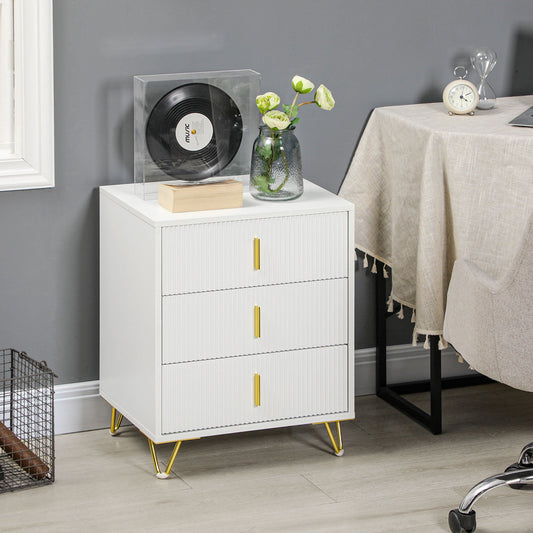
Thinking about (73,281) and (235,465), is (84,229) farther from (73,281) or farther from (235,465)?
(235,465)

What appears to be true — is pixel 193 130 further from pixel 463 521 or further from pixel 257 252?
pixel 463 521

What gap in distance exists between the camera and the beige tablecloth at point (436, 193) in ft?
8.34

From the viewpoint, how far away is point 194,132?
2.56 metres

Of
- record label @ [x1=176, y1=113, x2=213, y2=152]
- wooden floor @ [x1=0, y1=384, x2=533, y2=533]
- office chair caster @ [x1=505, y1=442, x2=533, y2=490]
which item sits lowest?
wooden floor @ [x1=0, y1=384, x2=533, y2=533]

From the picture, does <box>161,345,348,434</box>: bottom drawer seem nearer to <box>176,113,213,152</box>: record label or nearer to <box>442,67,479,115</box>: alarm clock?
<box>176,113,213,152</box>: record label

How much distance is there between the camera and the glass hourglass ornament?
2.89 m

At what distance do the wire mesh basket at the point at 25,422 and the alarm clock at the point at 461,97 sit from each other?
1233mm

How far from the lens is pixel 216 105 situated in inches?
101

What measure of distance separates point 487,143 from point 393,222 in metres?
0.37

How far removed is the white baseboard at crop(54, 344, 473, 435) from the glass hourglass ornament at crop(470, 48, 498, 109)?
753 millimetres

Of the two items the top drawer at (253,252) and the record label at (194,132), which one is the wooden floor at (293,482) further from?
the record label at (194,132)

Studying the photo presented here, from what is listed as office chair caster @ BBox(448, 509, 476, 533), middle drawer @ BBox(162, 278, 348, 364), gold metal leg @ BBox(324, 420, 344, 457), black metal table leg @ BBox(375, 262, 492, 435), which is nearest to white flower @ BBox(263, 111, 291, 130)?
middle drawer @ BBox(162, 278, 348, 364)

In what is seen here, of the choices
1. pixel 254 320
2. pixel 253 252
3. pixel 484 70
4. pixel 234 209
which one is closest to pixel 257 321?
pixel 254 320

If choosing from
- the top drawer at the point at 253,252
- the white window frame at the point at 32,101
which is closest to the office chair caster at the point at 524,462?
the top drawer at the point at 253,252
